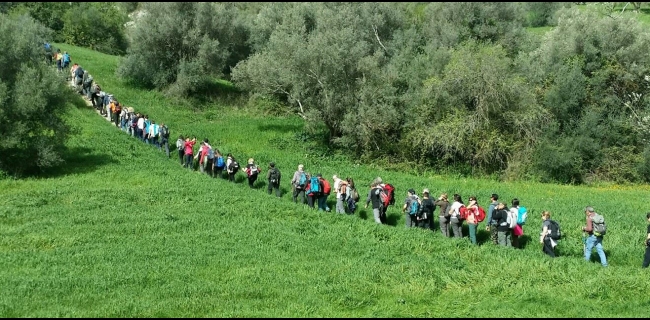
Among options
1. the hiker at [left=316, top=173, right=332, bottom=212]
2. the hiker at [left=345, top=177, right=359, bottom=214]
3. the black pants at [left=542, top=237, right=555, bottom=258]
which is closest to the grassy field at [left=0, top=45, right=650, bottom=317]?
the black pants at [left=542, top=237, right=555, bottom=258]

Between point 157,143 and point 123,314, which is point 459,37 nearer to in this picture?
point 157,143

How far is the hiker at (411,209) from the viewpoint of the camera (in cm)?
2006

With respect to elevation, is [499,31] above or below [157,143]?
above

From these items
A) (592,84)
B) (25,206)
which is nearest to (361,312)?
(25,206)

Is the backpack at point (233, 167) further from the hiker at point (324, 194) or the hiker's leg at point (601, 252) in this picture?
the hiker's leg at point (601, 252)

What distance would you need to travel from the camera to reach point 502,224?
1831 centimetres

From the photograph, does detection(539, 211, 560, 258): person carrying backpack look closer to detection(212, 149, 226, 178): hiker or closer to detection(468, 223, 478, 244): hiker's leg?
detection(468, 223, 478, 244): hiker's leg

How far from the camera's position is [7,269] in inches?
568

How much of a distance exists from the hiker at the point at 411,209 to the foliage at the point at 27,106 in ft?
46.3

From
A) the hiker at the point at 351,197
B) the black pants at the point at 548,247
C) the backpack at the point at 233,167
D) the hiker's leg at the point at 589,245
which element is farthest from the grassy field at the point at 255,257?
the backpack at the point at 233,167

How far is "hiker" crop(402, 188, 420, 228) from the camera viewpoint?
20.1m

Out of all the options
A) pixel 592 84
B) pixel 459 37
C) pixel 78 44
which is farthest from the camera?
pixel 78 44

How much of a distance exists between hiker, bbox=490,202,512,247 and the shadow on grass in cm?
1620

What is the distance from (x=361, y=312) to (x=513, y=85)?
2315 cm
